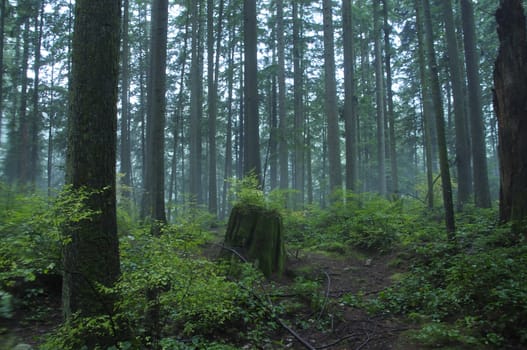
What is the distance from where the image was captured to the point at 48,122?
86.3 ft

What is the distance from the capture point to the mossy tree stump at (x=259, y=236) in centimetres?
735

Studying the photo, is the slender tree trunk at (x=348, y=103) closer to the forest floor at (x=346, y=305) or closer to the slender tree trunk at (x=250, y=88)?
the slender tree trunk at (x=250, y=88)

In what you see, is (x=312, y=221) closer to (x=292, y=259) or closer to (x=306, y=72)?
(x=292, y=259)

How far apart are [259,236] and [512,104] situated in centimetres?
573

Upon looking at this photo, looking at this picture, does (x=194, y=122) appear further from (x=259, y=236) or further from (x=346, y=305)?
(x=346, y=305)

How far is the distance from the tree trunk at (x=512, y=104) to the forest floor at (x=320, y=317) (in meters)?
2.67

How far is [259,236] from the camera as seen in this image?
748 centimetres

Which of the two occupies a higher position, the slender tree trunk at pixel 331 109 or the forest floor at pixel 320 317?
the slender tree trunk at pixel 331 109

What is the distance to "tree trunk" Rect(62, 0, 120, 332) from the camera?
13.3ft

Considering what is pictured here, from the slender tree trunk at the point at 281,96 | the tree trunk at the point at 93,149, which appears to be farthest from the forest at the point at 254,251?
the slender tree trunk at the point at 281,96

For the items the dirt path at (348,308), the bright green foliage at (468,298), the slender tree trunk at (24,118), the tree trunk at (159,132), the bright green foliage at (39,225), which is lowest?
the dirt path at (348,308)

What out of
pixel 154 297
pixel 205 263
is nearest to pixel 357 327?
pixel 205 263

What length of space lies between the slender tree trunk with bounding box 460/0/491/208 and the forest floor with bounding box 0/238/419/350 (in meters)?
6.80

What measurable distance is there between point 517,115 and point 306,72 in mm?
22467
